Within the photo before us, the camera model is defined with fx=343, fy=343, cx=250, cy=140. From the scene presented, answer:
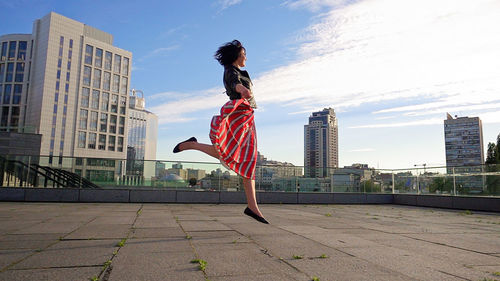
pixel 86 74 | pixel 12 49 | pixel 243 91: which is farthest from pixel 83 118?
pixel 243 91

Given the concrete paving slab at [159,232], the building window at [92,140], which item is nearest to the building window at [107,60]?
the building window at [92,140]

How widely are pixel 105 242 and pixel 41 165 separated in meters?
9.87

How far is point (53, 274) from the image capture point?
8.10 ft

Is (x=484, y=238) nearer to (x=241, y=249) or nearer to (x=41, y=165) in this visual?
(x=241, y=249)

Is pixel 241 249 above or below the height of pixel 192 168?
below

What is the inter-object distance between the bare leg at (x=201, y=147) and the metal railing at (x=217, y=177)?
27.6ft

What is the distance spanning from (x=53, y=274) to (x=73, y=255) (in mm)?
685

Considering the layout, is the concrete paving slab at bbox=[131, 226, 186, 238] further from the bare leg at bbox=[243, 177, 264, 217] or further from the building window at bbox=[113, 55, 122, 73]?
the building window at bbox=[113, 55, 122, 73]

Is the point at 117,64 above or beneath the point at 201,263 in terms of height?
above

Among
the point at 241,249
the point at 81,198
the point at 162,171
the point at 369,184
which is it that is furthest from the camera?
the point at 369,184

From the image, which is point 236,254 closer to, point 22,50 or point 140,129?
point 22,50

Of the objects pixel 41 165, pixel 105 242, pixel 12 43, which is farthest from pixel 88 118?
pixel 105 242

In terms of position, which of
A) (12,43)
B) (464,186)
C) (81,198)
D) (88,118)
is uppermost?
(12,43)

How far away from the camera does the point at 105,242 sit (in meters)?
3.80
